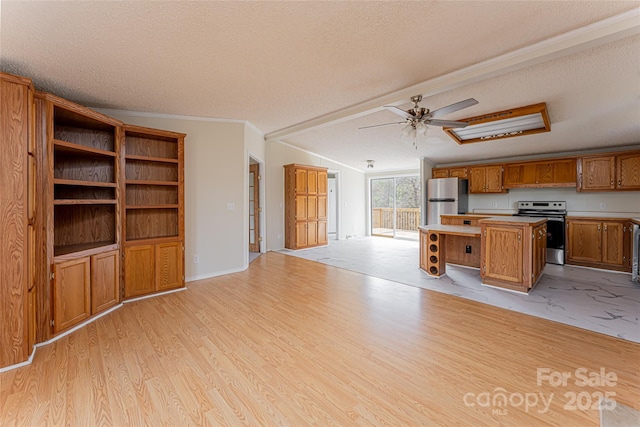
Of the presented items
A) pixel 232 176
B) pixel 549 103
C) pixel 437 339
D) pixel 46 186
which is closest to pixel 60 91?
pixel 46 186

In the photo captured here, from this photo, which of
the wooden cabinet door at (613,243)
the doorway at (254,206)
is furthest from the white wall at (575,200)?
the doorway at (254,206)

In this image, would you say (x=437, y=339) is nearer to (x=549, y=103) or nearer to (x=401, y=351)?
(x=401, y=351)

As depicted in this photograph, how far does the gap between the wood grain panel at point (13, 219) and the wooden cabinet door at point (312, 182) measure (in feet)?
16.7

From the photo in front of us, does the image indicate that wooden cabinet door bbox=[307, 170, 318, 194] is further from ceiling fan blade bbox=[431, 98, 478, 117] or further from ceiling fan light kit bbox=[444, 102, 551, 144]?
ceiling fan blade bbox=[431, 98, 478, 117]

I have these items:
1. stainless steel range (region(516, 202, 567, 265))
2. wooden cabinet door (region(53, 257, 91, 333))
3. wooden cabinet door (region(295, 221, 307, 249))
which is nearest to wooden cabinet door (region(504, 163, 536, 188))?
stainless steel range (region(516, 202, 567, 265))

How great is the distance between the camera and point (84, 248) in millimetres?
2748

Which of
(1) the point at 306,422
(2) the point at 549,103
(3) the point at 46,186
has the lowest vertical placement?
(1) the point at 306,422

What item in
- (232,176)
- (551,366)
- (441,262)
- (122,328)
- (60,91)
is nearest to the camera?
(551,366)

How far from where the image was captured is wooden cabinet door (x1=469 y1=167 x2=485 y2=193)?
603cm

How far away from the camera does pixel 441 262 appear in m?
4.09

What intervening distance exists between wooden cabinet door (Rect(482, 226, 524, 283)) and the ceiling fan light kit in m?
1.51

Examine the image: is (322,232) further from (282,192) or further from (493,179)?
(493,179)

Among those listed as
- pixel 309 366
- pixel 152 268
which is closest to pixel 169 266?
pixel 152 268

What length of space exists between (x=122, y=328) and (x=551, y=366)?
11.7 ft
